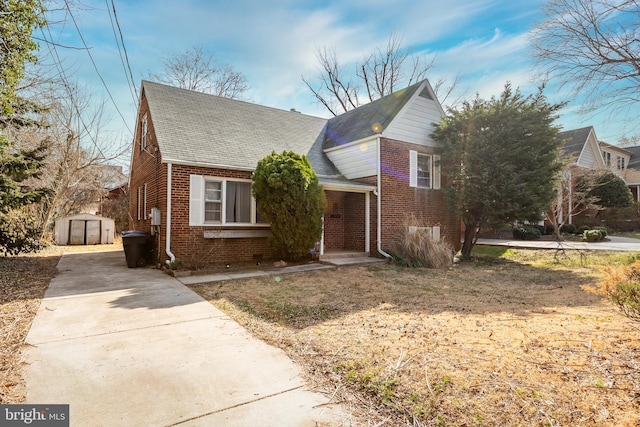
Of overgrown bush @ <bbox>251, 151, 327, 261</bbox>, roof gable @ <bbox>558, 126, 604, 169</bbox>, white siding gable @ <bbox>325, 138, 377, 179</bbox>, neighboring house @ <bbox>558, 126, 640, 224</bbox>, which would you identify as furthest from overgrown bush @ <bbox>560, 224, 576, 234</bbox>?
overgrown bush @ <bbox>251, 151, 327, 261</bbox>

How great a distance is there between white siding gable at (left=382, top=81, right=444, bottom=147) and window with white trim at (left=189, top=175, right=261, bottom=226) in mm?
5122

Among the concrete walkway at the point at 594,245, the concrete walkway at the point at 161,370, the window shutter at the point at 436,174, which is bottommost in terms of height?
the concrete walkway at the point at 161,370

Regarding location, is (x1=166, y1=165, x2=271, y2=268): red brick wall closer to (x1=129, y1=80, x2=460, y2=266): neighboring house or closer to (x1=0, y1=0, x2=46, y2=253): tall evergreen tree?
(x1=129, y1=80, x2=460, y2=266): neighboring house

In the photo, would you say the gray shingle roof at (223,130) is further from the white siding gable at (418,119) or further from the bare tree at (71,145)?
the bare tree at (71,145)

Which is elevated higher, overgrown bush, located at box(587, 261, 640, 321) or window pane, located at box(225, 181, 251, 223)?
window pane, located at box(225, 181, 251, 223)

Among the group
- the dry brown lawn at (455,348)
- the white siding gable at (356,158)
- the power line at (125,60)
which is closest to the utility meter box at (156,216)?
the dry brown lawn at (455,348)

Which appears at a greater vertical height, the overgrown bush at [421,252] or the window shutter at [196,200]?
the window shutter at [196,200]

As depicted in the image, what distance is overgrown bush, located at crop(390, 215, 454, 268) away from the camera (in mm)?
10000

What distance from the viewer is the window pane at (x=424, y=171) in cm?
1263

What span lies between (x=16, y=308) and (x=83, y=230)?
46.0ft

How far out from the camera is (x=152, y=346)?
3742mm

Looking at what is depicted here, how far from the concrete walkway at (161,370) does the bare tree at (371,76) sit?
2452 cm

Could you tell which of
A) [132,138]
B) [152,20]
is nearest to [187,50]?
[132,138]

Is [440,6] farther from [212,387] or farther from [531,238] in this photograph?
[531,238]
